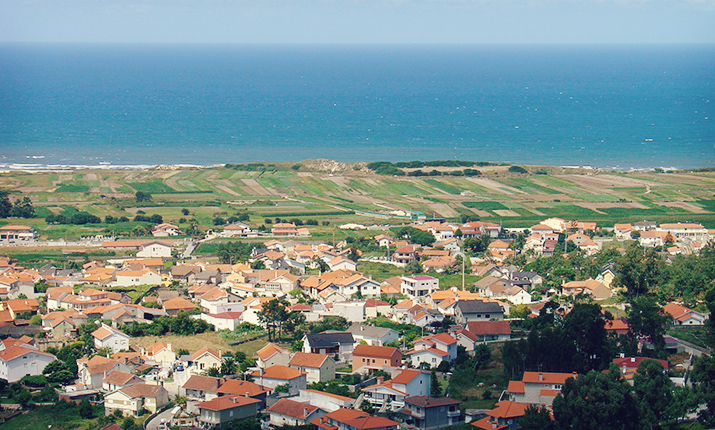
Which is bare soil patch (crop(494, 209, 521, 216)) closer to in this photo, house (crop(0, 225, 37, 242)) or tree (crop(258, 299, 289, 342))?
tree (crop(258, 299, 289, 342))

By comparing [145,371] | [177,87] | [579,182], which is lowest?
[145,371]

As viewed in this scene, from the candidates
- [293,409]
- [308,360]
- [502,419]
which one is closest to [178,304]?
[308,360]

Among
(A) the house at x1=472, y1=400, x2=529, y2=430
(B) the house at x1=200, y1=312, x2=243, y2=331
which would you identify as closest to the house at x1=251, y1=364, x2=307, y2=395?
(A) the house at x1=472, y1=400, x2=529, y2=430

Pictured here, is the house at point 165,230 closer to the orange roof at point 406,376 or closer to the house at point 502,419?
the orange roof at point 406,376

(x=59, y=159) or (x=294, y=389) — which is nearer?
(x=294, y=389)

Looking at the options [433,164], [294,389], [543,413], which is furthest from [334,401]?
[433,164]

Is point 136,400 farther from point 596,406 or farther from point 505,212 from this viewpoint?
point 505,212

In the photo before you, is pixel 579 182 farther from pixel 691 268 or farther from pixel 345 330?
pixel 345 330
